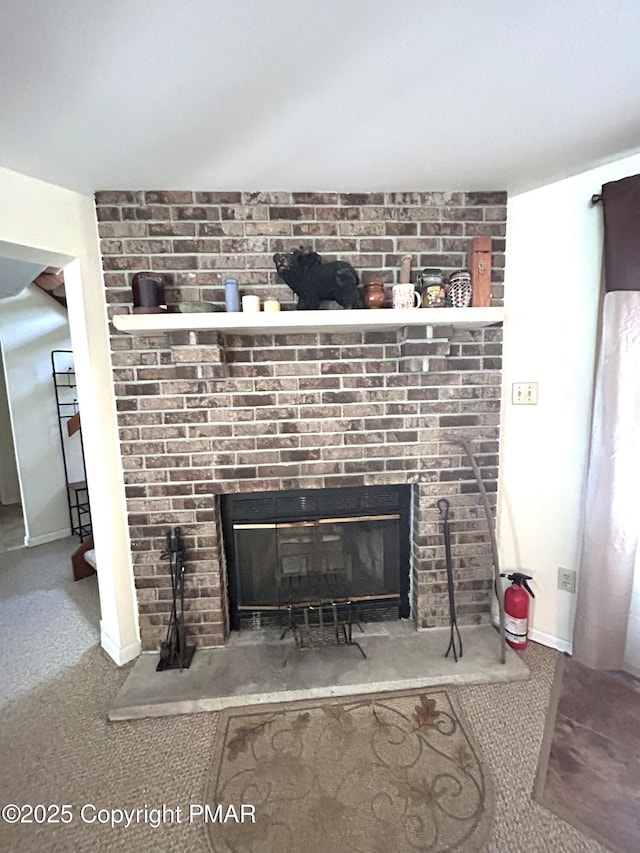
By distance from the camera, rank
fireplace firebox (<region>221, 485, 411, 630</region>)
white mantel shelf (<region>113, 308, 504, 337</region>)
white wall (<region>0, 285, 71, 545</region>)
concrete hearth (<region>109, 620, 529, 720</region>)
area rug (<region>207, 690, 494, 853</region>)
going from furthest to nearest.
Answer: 1. white wall (<region>0, 285, 71, 545</region>)
2. fireplace firebox (<region>221, 485, 411, 630</region>)
3. concrete hearth (<region>109, 620, 529, 720</region>)
4. white mantel shelf (<region>113, 308, 504, 337</region>)
5. area rug (<region>207, 690, 494, 853</region>)

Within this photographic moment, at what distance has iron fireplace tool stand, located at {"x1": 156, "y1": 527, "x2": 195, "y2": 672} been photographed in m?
1.72

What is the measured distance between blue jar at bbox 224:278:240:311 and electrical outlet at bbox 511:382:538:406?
4.43 ft

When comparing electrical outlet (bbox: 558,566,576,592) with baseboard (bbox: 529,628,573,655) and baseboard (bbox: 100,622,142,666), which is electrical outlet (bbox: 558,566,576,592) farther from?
baseboard (bbox: 100,622,142,666)

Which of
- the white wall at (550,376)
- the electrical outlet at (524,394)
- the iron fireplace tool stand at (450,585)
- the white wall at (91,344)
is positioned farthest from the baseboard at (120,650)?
the electrical outlet at (524,394)

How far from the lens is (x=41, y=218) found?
57.9 inches

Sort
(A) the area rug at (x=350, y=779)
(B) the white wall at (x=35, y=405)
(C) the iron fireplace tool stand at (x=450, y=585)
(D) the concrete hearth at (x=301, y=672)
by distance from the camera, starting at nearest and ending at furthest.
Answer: (A) the area rug at (x=350, y=779), (D) the concrete hearth at (x=301, y=672), (C) the iron fireplace tool stand at (x=450, y=585), (B) the white wall at (x=35, y=405)

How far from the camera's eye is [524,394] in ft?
5.86

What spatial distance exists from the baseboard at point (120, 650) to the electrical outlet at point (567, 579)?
2101 mm

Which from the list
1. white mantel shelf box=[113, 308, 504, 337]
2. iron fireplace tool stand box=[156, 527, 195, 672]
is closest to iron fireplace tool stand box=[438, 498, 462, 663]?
white mantel shelf box=[113, 308, 504, 337]

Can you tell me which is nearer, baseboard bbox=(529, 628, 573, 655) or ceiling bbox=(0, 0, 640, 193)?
ceiling bbox=(0, 0, 640, 193)

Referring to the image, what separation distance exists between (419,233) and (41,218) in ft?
5.16

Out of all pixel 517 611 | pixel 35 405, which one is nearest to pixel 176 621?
pixel 517 611

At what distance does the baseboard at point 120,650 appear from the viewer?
1.80 meters

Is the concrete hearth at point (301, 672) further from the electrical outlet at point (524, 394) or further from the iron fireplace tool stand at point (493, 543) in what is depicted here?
the electrical outlet at point (524, 394)
